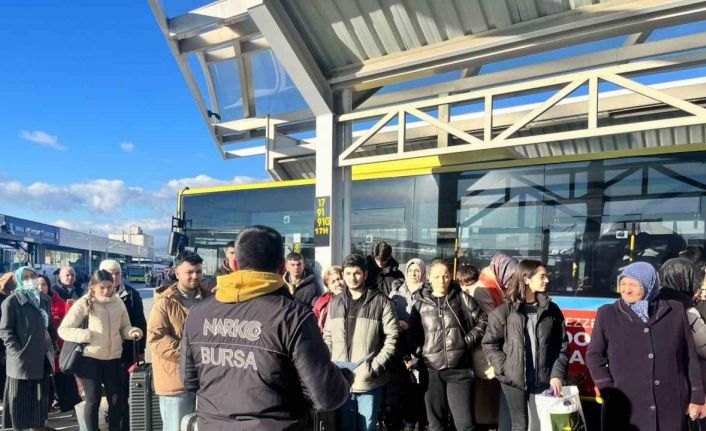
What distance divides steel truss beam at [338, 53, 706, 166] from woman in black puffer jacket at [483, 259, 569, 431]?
1723 mm

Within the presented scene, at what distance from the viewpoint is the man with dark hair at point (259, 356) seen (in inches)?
70.9

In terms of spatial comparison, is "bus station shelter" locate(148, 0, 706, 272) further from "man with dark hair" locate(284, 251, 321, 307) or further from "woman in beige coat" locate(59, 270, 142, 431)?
"woman in beige coat" locate(59, 270, 142, 431)

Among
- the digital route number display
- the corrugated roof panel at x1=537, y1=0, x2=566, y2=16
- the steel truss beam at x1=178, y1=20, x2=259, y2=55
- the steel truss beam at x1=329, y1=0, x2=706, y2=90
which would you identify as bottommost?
the digital route number display

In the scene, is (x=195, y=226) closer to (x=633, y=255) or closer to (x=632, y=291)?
(x=633, y=255)

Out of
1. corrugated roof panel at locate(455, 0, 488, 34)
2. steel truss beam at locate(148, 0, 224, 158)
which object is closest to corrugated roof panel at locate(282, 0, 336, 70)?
corrugated roof panel at locate(455, 0, 488, 34)

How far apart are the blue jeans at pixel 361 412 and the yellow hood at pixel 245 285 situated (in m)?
1.98

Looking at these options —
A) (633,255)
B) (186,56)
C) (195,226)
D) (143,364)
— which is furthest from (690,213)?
(195,226)

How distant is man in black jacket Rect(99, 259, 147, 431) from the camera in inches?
166

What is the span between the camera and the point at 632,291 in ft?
9.57

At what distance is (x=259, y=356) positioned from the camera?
5.93ft

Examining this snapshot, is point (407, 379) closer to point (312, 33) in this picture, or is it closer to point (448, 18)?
point (448, 18)

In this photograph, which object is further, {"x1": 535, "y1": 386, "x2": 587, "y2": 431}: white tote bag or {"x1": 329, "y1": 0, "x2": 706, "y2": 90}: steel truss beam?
{"x1": 329, "y1": 0, "x2": 706, "y2": 90}: steel truss beam

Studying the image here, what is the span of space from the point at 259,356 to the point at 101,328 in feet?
9.33

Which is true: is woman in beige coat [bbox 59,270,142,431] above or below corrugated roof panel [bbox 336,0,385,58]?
below
